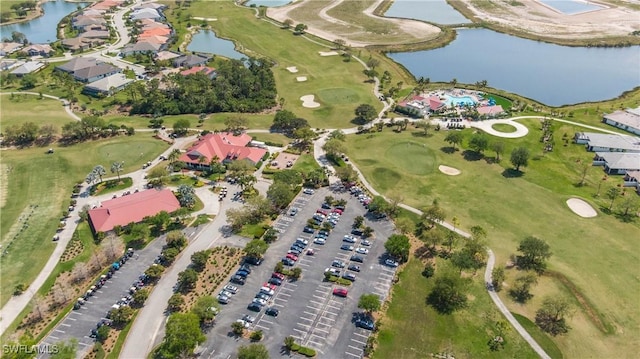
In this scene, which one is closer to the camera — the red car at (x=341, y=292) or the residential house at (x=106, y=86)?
the red car at (x=341, y=292)

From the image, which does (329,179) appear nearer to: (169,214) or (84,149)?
(169,214)

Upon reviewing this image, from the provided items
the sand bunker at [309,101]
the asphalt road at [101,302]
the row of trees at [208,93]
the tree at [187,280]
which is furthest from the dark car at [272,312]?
the sand bunker at [309,101]

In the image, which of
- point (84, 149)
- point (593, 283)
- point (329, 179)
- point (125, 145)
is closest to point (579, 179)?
point (593, 283)

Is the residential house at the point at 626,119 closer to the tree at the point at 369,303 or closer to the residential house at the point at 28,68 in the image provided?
the tree at the point at 369,303

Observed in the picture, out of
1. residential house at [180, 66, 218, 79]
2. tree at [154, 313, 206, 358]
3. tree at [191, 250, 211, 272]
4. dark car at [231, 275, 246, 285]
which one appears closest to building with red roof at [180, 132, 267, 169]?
tree at [191, 250, 211, 272]

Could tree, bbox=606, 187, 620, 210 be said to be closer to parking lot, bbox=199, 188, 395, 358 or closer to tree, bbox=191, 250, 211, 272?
parking lot, bbox=199, 188, 395, 358

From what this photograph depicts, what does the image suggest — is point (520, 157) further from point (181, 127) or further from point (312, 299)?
point (181, 127)
